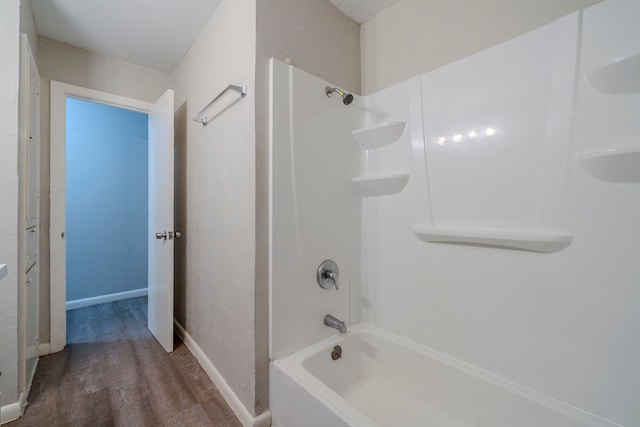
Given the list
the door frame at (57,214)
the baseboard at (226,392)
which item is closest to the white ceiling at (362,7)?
the door frame at (57,214)

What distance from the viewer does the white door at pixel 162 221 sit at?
6.49ft

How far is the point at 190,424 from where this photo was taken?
135 cm

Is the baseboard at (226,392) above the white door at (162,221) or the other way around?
the other way around

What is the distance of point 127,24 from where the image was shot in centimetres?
181

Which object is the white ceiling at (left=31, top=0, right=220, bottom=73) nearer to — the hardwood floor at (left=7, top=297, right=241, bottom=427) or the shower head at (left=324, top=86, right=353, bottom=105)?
the shower head at (left=324, top=86, right=353, bottom=105)

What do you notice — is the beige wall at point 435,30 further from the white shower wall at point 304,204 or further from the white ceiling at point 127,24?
the white ceiling at point 127,24

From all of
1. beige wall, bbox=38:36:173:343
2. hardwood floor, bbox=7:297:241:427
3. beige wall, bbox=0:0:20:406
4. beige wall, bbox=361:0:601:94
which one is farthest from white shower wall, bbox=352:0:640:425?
beige wall, bbox=38:36:173:343

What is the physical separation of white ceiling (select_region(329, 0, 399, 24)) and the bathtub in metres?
1.98

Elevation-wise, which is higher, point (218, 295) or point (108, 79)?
point (108, 79)

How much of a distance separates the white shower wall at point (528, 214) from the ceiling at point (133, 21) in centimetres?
89

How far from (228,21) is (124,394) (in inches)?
89.9

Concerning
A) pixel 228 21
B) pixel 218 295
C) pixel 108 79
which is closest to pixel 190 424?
pixel 218 295

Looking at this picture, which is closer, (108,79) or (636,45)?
(636,45)

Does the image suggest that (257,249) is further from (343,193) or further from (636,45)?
(636,45)
